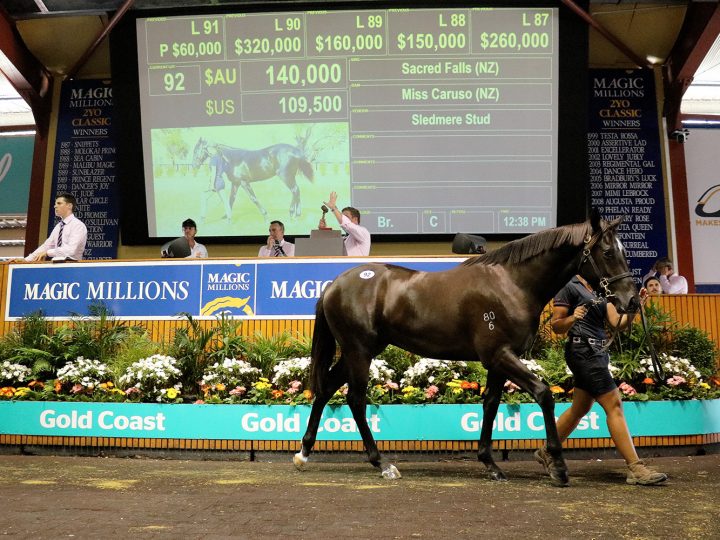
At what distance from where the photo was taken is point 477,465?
6.91m

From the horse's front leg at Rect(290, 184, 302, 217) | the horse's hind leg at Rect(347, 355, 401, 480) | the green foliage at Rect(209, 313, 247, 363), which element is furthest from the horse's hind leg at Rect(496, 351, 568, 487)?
the horse's front leg at Rect(290, 184, 302, 217)

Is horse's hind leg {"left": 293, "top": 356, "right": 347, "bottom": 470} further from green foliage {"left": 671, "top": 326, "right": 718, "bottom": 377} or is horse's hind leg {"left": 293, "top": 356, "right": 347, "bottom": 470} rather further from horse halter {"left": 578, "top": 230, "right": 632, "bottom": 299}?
green foliage {"left": 671, "top": 326, "right": 718, "bottom": 377}

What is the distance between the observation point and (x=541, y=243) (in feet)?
19.7

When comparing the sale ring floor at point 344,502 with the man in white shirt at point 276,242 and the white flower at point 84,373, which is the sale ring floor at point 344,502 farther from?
the man in white shirt at point 276,242

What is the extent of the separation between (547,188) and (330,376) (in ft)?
26.2

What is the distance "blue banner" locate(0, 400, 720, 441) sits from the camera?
7.29 meters

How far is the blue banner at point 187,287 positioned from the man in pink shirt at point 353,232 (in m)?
1.81

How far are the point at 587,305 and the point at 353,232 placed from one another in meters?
4.85

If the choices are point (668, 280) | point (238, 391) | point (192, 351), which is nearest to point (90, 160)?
point (192, 351)

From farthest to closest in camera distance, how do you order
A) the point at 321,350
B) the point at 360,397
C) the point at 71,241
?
the point at 71,241
the point at 321,350
the point at 360,397

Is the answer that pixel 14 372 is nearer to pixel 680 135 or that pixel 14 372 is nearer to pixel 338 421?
pixel 338 421

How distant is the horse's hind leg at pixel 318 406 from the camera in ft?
21.3

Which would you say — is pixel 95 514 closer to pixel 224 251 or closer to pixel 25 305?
pixel 25 305

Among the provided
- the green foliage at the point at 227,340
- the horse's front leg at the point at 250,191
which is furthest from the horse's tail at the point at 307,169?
the green foliage at the point at 227,340
